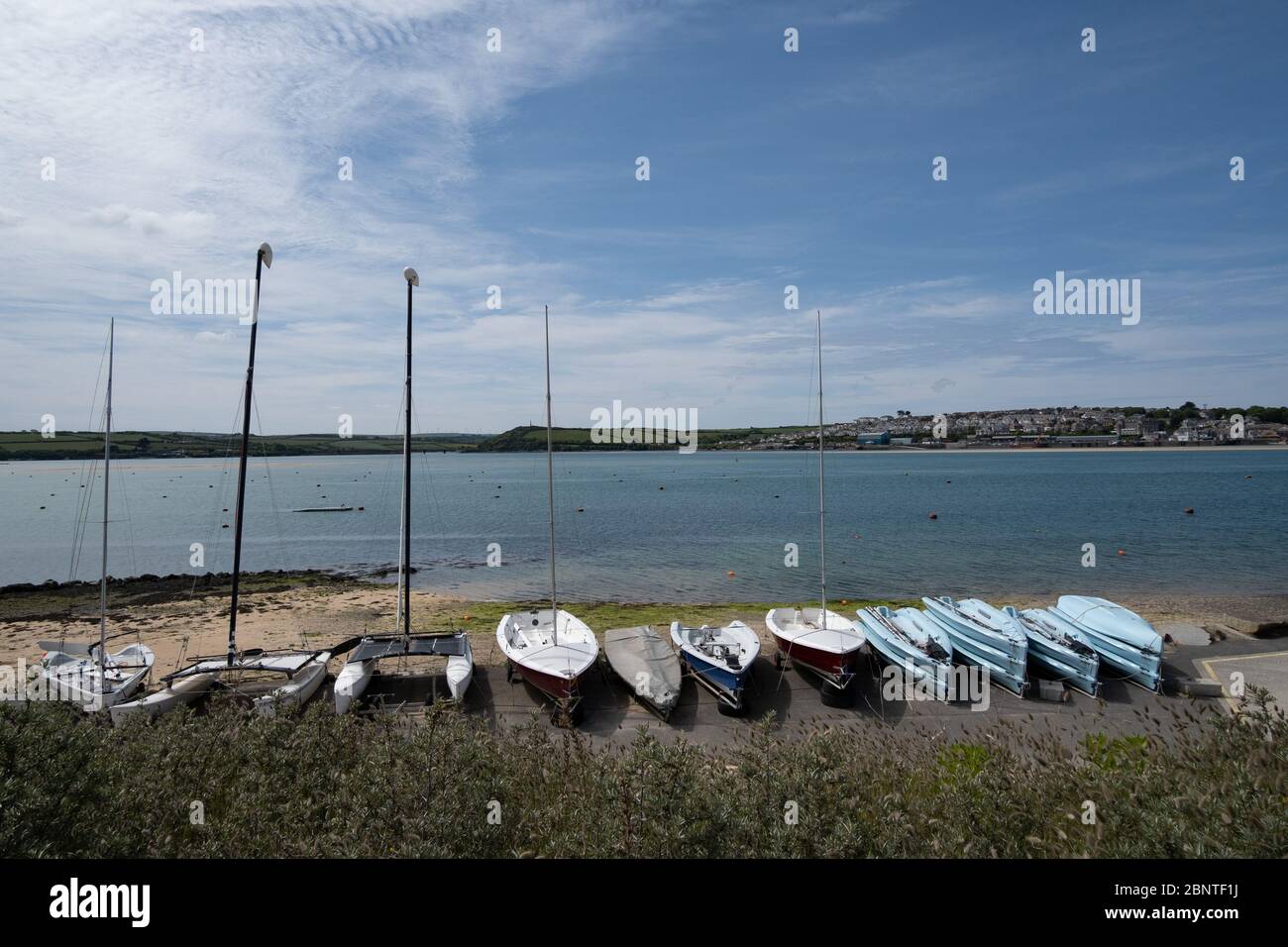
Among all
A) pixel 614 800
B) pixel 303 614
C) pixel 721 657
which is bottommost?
pixel 303 614

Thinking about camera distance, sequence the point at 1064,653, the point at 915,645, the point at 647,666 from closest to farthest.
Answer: the point at 647,666 → the point at 1064,653 → the point at 915,645

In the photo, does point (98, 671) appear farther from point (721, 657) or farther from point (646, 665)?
point (721, 657)

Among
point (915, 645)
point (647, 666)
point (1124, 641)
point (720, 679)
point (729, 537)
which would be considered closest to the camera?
point (720, 679)

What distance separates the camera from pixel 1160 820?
4.48m

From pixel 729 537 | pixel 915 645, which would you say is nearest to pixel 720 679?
pixel 915 645

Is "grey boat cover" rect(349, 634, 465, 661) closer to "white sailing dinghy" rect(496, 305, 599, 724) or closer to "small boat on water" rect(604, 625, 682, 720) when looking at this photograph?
"white sailing dinghy" rect(496, 305, 599, 724)

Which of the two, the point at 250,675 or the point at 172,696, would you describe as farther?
the point at 250,675

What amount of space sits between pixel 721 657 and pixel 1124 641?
32.1 ft

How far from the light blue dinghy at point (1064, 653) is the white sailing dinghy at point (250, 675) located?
16.3 meters

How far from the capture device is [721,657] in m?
16.5

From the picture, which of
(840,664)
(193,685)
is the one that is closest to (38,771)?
(193,685)

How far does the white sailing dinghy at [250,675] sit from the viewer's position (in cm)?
1444

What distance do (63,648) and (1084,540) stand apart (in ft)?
166
